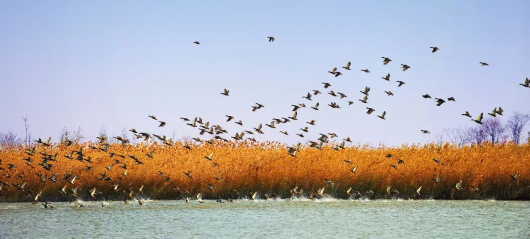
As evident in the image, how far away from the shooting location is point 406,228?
48.3ft

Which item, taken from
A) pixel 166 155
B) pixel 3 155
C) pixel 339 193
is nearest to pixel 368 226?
pixel 339 193

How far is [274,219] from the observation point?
16.4m

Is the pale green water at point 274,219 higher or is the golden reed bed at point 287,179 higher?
the golden reed bed at point 287,179

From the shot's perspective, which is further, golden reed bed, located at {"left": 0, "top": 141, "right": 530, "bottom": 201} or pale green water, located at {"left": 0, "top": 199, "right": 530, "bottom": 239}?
golden reed bed, located at {"left": 0, "top": 141, "right": 530, "bottom": 201}

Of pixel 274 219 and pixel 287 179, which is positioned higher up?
pixel 287 179

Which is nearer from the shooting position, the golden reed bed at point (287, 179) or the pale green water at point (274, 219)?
the pale green water at point (274, 219)

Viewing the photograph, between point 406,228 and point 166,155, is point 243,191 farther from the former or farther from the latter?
point 406,228

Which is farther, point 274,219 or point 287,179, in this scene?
point 287,179

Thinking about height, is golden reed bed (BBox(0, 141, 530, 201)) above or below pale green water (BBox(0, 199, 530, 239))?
above

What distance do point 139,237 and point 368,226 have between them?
19.2 feet

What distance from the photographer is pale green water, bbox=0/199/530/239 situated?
14.0m

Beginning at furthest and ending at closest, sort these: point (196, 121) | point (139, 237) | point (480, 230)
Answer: point (196, 121) → point (480, 230) → point (139, 237)

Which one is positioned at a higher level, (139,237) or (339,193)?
(339,193)

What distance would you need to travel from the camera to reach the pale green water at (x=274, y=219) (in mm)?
13984
